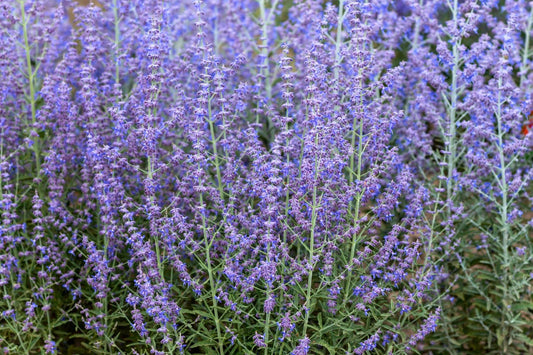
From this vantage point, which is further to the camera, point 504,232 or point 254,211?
point 504,232

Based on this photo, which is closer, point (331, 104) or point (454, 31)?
point (331, 104)

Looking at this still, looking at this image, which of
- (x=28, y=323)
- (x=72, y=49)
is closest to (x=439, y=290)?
(x=28, y=323)

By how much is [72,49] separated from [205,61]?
152cm

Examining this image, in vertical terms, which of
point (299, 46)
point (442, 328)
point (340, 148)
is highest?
point (299, 46)

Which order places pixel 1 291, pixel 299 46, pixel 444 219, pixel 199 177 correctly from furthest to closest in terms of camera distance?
pixel 299 46 → pixel 444 219 → pixel 1 291 → pixel 199 177

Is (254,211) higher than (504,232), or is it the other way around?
(254,211)

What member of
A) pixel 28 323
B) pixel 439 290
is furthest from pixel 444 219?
pixel 28 323

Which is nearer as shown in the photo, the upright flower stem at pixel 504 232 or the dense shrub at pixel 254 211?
the dense shrub at pixel 254 211

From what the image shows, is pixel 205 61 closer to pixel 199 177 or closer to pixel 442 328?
pixel 199 177

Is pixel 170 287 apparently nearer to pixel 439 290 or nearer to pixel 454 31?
pixel 439 290

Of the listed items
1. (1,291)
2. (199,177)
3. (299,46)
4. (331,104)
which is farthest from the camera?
(299,46)

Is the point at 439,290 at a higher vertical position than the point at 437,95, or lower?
lower

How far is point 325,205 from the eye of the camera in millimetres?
3877

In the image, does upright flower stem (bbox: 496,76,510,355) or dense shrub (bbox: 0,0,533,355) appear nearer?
dense shrub (bbox: 0,0,533,355)
